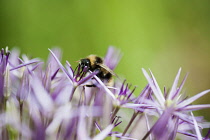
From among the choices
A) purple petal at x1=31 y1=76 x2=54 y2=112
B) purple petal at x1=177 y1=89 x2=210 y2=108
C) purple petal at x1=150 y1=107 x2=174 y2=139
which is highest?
purple petal at x1=31 y1=76 x2=54 y2=112

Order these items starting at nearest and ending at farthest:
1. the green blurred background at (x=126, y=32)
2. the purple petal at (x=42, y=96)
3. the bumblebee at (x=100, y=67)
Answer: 1. the purple petal at (x=42, y=96)
2. the bumblebee at (x=100, y=67)
3. the green blurred background at (x=126, y=32)

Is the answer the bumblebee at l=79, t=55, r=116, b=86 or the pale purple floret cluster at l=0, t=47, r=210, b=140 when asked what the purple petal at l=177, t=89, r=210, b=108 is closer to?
the pale purple floret cluster at l=0, t=47, r=210, b=140

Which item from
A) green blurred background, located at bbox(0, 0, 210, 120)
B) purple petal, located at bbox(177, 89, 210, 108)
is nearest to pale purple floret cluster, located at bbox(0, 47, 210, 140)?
purple petal, located at bbox(177, 89, 210, 108)

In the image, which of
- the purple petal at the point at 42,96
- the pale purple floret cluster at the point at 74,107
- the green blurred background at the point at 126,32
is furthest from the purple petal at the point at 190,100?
the green blurred background at the point at 126,32

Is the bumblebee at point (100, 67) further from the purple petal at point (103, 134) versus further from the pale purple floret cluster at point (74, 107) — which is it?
the purple petal at point (103, 134)

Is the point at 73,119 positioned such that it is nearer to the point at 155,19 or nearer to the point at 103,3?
the point at 103,3

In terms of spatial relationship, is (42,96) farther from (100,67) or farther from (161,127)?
(100,67)

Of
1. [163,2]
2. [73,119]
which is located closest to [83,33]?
[163,2]
